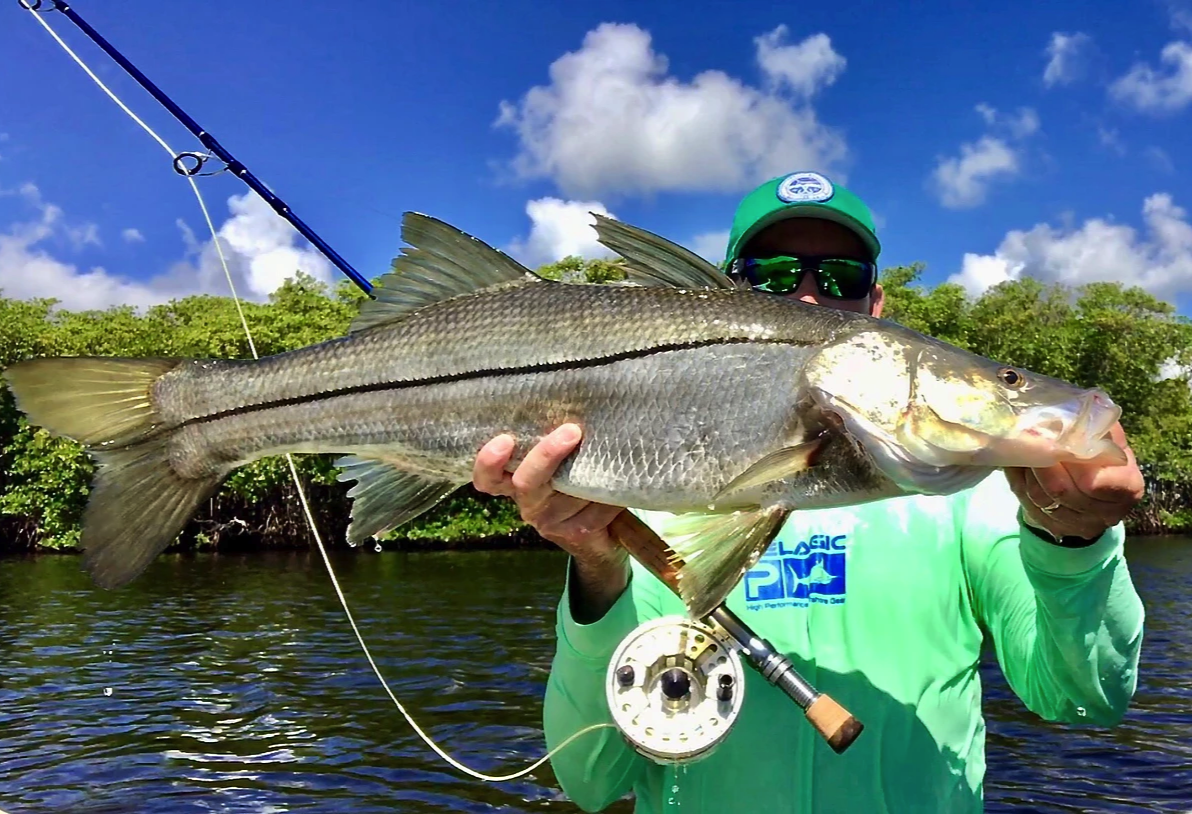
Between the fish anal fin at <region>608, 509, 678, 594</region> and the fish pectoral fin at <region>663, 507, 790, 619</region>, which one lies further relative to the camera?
the fish anal fin at <region>608, 509, 678, 594</region>

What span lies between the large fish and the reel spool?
39 cm

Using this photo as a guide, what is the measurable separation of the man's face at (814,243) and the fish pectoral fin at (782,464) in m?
1.13

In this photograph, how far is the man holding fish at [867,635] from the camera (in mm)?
2543

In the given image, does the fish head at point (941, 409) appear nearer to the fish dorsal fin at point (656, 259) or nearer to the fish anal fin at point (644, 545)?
the fish dorsal fin at point (656, 259)

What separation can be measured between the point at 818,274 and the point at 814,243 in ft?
0.38

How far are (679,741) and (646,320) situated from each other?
1.21 meters

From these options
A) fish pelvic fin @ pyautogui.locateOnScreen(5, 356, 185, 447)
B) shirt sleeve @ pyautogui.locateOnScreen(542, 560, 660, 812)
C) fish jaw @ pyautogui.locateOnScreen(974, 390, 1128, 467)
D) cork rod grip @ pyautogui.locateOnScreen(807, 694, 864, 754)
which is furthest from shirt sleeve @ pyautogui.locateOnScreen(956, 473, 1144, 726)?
fish pelvic fin @ pyautogui.locateOnScreen(5, 356, 185, 447)

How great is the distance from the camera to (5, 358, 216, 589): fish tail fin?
2758 mm

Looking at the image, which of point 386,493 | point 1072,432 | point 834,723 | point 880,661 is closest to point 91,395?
point 386,493

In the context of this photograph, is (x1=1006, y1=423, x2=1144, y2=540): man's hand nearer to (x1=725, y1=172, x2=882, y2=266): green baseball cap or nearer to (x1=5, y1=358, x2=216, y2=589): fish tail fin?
(x1=725, y1=172, x2=882, y2=266): green baseball cap

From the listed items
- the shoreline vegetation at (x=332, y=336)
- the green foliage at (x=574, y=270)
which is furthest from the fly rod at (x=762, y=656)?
the green foliage at (x=574, y=270)

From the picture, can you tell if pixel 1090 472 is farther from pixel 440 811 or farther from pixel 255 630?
pixel 255 630

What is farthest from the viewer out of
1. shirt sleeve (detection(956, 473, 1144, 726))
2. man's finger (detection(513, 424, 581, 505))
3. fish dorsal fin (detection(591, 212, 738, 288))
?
fish dorsal fin (detection(591, 212, 738, 288))

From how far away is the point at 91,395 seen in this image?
9.28 ft
